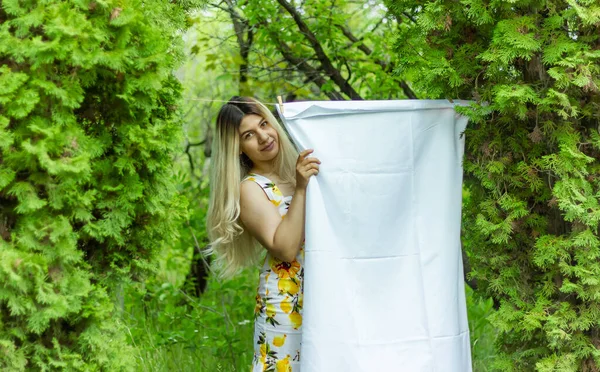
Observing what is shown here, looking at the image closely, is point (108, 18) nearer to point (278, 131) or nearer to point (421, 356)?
point (278, 131)

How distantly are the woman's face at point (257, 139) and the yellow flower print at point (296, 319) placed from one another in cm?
72

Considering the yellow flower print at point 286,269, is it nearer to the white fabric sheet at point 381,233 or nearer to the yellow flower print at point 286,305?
the yellow flower print at point 286,305

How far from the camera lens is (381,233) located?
2.85 metres

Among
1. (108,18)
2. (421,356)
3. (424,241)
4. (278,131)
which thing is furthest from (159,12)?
(421,356)

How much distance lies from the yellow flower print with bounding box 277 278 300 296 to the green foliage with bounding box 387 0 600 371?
794mm

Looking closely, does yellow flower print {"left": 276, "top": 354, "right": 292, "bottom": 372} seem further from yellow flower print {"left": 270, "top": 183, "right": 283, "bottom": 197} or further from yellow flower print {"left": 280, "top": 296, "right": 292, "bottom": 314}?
yellow flower print {"left": 270, "top": 183, "right": 283, "bottom": 197}

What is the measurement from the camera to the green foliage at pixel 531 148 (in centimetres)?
259

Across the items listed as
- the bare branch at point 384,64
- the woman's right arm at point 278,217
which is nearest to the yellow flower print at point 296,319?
the woman's right arm at point 278,217

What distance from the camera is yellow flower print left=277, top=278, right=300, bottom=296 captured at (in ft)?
10.3

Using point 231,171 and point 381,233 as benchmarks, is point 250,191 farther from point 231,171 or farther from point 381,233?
point 381,233

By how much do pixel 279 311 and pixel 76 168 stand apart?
1194 millimetres

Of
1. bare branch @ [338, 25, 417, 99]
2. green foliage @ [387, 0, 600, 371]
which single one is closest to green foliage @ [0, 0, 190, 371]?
green foliage @ [387, 0, 600, 371]

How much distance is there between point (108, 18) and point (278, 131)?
3.67 feet

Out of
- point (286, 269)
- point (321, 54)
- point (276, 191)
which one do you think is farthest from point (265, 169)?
point (321, 54)
